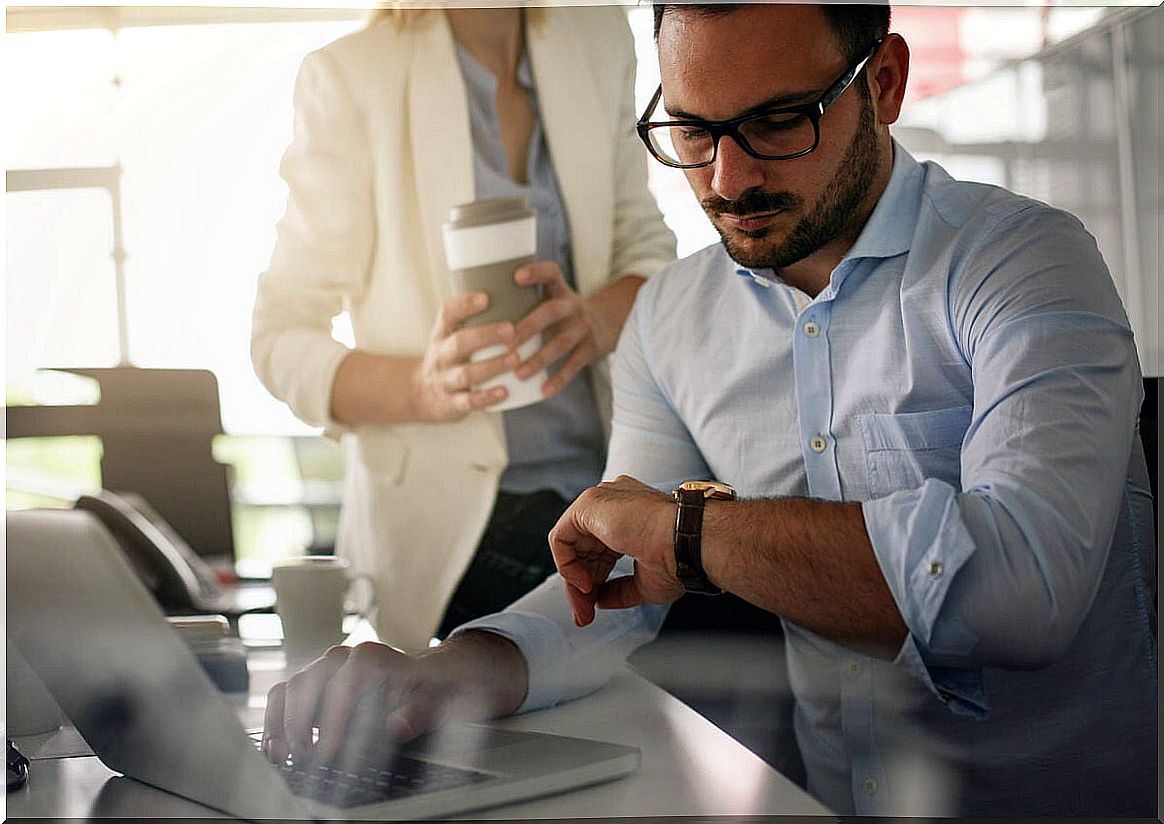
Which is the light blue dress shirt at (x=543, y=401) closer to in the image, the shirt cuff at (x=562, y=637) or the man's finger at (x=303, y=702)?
the shirt cuff at (x=562, y=637)

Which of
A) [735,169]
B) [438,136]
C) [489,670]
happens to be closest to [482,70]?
[438,136]

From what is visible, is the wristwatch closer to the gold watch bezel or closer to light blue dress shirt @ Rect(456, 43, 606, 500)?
the gold watch bezel

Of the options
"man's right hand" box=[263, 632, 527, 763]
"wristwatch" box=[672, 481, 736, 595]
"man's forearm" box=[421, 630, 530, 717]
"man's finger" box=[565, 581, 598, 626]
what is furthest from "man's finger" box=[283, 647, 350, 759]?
"wristwatch" box=[672, 481, 736, 595]

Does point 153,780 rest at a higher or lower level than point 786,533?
lower

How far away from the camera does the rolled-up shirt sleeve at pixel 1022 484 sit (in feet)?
3.11

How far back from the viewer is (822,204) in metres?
1.19

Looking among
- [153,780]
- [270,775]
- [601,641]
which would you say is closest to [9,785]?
[153,780]

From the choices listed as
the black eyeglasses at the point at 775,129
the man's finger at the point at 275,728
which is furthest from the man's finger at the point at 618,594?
the black eyeglasses at the point at 775,129

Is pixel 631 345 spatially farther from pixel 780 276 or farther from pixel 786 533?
pixel 786 533

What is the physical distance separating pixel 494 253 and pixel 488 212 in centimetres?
5

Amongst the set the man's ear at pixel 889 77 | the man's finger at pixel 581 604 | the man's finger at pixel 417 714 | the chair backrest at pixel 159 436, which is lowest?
the man's finger at pixel 417 714

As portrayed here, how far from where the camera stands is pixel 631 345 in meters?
1.31

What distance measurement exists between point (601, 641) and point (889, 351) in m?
0.42

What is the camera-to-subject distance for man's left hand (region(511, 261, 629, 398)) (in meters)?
1.27
